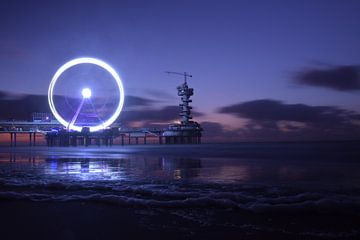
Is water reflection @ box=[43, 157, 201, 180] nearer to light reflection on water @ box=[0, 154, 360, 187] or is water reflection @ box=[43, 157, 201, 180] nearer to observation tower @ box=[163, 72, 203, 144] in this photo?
light reflection on water @ box=[0, 154, 360, 187]

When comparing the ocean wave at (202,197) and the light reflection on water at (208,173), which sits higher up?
the ocean wave at (202,197)

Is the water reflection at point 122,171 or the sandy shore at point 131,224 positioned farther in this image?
the water reflection at point 122,171

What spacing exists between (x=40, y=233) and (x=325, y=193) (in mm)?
8491

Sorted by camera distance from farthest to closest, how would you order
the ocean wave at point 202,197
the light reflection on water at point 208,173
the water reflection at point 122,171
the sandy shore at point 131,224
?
the water reflection at point 122,171 → the light reflection on water at point 208,173 → the ocean wave at point 202,197 → the sandy shore at point 131,224

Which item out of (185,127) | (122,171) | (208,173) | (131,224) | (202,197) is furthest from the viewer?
(185,127)

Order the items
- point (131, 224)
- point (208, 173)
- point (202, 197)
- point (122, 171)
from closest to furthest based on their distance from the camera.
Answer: point (131, 224) → point (202, 197) → point (208, 173) → point (122, 171)

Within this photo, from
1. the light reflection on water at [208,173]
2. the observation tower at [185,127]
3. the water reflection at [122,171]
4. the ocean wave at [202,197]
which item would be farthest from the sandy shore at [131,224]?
the observation tower at [185,127]

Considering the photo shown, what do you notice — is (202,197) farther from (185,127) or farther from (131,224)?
(185,127)

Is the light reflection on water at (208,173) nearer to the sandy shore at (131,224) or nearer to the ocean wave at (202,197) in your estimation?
the ocean wave at (202,197)

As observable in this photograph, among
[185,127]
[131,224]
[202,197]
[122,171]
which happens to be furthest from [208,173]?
[185,127]

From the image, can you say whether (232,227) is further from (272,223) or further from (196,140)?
(196,140)

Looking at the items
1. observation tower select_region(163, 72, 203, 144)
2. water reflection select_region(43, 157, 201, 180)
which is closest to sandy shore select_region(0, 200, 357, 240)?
water reflection select_region(43, 157, 201, 180)

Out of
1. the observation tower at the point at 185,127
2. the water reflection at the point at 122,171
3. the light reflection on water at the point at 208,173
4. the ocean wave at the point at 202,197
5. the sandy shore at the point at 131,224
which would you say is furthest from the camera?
the observation tower at the point at 185,127

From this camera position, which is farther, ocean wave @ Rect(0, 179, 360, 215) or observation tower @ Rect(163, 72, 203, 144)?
observation tower @ Rect(163, 72, 203, 144)
